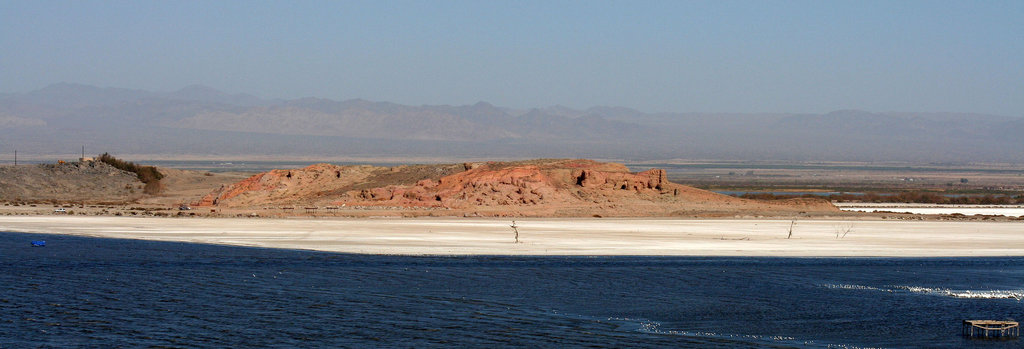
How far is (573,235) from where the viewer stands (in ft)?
109

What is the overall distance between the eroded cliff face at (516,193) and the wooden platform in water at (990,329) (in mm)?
23701

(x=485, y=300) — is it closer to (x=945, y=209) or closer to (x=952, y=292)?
(x=952, y=292)

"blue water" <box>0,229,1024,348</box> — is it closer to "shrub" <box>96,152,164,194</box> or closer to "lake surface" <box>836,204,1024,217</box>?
"lake surface" <box>836,204,1024,217</box>

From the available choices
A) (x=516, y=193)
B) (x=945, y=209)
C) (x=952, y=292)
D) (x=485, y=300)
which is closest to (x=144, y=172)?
(x=516, y=193)

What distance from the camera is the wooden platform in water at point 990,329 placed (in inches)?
697

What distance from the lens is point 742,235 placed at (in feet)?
→ 112

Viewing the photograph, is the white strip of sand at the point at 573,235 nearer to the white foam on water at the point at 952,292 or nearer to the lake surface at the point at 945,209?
the white foam on water at the point at 952,292

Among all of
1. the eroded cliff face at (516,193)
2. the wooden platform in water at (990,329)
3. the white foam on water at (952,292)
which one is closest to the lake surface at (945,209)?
the eroded cliff face at (516,193)

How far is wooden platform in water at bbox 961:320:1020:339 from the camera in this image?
58.1 ft

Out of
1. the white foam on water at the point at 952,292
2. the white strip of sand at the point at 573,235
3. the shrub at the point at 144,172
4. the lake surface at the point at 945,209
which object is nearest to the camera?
the white foam on water at the point at 952,292

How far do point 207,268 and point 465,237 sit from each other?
29.6 feet

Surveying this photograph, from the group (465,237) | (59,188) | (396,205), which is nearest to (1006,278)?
(465,237)

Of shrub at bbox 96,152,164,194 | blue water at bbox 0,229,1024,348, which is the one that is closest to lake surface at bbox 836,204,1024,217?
blue water at bbox 0,229,1024,348

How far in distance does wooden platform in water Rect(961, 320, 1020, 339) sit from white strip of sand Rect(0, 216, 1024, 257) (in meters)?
10.9
